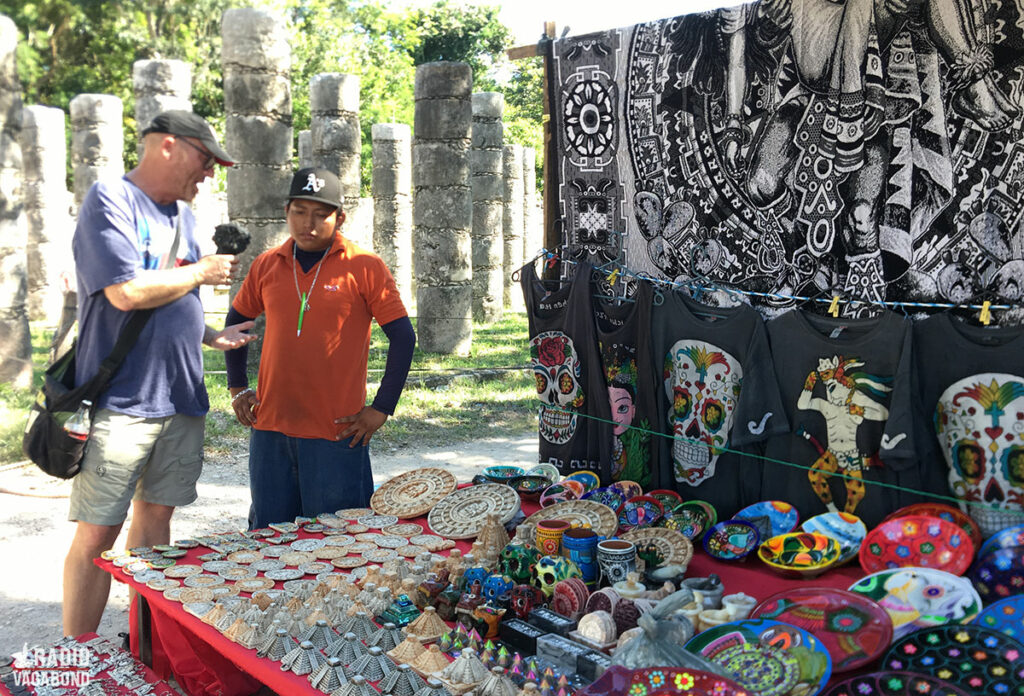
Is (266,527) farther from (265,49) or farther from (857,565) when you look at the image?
(265,49)

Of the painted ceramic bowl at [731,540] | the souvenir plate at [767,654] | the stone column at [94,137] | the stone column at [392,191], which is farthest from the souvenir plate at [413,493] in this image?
the stone column at [94,137]

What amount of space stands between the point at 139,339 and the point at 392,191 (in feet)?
43.6

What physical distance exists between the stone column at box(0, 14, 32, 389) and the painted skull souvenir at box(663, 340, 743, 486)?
7997 millimetres

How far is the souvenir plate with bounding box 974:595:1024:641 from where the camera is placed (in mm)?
2570

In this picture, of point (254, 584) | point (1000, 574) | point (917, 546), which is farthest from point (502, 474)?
point (1000, 574)

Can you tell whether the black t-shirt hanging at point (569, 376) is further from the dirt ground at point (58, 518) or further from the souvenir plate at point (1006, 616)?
the dirt ground at point (58, 518)

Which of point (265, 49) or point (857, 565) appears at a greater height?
point (265, 49)

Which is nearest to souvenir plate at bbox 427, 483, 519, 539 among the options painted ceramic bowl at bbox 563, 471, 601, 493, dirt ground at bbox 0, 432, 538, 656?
painted ceramic bowl at bbox 563, 471, 601, 493

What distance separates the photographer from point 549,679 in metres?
Result: 2.42

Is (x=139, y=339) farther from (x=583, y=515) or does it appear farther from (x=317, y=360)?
(x=583, y=515)

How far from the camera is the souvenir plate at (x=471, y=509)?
12.0ft

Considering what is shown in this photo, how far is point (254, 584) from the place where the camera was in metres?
3.15

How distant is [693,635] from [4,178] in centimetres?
906

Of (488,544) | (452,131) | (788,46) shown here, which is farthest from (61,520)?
(452,131)
